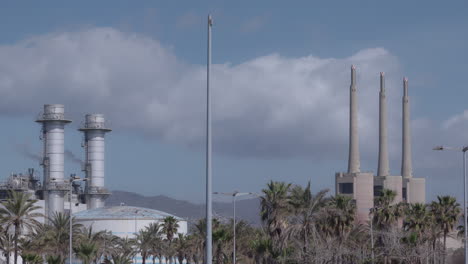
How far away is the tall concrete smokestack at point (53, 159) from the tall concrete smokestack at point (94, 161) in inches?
312

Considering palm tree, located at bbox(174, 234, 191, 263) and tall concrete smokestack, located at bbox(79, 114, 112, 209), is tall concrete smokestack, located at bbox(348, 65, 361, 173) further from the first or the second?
palm tree, located at bbox(174, 234, 191, 263)

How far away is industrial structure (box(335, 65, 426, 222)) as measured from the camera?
156 m

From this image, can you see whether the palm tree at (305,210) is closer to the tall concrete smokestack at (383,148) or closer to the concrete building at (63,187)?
the concrete building at (63,187)

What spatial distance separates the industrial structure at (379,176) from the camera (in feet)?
510

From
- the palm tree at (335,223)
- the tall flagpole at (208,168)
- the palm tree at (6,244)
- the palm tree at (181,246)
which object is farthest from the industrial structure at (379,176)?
the tall flagpole at (208,168)

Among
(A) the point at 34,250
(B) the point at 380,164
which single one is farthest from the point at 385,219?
(B) the point at 380,164

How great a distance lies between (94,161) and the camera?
13412cm

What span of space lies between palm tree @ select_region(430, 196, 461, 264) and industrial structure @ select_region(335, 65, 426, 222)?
214ft

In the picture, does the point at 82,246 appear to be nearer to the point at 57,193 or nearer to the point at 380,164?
the point at 57,193

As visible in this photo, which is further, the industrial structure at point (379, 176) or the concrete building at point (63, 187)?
the industrial structure at point (379, 176)

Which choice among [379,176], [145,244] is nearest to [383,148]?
[379,176]

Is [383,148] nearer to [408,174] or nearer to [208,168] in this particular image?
[408,174]

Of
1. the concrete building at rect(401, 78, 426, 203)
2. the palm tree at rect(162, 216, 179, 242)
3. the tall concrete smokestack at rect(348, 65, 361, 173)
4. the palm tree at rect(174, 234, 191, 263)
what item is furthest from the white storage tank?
the concrete building at rect(401, 78, 426, 203)

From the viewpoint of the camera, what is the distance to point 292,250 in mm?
76188
